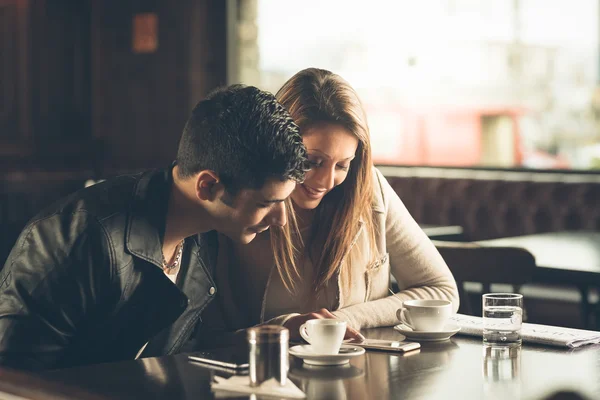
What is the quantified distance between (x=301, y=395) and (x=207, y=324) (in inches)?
34.4

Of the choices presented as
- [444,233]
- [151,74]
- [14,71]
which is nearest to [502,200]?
[444,233]

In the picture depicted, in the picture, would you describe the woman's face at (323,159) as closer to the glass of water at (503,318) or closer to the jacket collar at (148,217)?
the jacket collar at (148,217)

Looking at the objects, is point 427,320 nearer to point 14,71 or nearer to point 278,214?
point 278,214

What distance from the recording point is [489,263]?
3.19m

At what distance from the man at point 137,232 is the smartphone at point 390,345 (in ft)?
1.04

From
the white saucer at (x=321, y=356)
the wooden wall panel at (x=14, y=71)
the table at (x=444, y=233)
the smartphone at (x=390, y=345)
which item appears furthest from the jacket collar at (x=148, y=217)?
the wooden wall panel at (x=14, y=71)

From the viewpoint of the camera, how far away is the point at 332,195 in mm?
2395

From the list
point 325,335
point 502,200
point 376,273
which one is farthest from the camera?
point 502,200

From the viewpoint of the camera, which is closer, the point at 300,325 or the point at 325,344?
the point at 325,344

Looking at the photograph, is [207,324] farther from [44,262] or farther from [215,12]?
[215,12]

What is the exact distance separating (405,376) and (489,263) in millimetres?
1627

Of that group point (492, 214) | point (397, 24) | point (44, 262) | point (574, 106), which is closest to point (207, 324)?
point (44, 262)

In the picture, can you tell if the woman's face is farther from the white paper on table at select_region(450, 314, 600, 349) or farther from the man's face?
the white paper on table at select_region(450, 314, 600, 349)

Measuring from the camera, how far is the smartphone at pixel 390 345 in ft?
6.10
